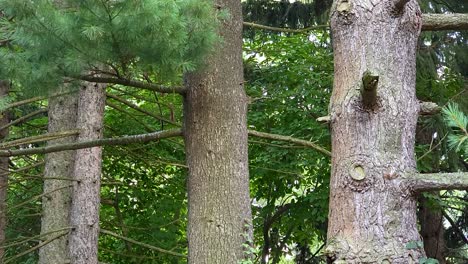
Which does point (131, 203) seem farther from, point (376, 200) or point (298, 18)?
point (376, 200)

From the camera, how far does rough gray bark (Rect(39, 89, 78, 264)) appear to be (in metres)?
7.75

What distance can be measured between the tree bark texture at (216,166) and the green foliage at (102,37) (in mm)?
608

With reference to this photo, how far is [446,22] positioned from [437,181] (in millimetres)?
949

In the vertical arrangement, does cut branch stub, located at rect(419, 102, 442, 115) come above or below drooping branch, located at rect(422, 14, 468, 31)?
below

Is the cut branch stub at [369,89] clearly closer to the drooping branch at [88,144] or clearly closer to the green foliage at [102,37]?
the green foliage at [102,37]

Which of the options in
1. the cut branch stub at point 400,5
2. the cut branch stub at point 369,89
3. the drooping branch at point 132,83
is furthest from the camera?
the drooping branch at point 132,83

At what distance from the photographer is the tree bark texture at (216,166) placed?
195 inches

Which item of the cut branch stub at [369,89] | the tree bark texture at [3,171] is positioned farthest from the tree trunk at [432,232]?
the cut branch stub at [369,89]

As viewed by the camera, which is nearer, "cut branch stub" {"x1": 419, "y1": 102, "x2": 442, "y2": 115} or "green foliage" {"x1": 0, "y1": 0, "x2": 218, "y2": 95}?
"cut branch stub" {"x1": 419, "y1": 102, "x2": 442, "y2": 115}

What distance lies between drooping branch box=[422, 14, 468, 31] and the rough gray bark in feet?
16.1

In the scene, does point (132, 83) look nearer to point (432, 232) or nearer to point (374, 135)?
point (374, 135)

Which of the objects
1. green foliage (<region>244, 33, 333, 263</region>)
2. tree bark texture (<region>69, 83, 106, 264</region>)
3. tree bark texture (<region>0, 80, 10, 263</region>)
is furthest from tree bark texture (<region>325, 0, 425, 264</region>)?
green foliage (<region>244, 33, 333, 263</region>)

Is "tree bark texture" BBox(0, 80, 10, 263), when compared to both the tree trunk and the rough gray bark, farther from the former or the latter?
Result: the tree trunk

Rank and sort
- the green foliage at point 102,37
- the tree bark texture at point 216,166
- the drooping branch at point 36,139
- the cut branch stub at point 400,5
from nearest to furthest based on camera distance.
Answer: the cut branch stub at point 400,5 → the green foliage at point 102,37 → the tree bark texture at point 216,166 → the drooping branch at point 36,139
